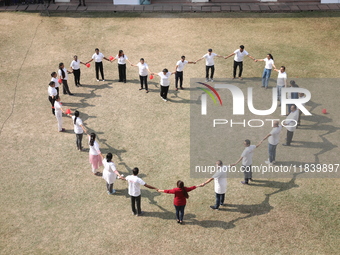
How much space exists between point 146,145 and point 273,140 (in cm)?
468

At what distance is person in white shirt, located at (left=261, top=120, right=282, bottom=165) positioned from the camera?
14094 mm

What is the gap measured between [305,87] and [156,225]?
1027 cm

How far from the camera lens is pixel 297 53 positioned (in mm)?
21594

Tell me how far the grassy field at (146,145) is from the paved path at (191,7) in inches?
34.2

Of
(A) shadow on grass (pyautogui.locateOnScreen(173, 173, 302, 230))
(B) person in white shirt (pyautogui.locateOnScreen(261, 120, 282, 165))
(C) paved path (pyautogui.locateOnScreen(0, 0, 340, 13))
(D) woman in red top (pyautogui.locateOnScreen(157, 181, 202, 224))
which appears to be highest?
(C) paved path (pyautogui.locateOnScreen(0, 0, 340, 13))

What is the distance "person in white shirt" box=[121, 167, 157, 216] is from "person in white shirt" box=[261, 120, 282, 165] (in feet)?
15.6

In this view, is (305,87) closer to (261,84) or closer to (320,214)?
(261,84)

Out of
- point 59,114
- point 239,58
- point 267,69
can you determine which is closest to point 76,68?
point 59,114

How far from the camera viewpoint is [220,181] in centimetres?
1239

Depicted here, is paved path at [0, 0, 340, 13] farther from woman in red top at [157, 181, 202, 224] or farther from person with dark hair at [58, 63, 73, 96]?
woman in red top at [157, 181, 202, 224]

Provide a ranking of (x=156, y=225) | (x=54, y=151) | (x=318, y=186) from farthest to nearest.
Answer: (x=54, y=151)
(x=318, y=186)
(x=156, y=225)

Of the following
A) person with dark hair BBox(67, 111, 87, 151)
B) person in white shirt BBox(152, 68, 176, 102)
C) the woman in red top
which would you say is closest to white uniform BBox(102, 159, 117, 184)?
the woman in red top

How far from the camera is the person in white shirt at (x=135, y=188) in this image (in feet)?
39.9

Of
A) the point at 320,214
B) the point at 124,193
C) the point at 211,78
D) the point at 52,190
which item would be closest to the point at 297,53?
the point at 211,78
